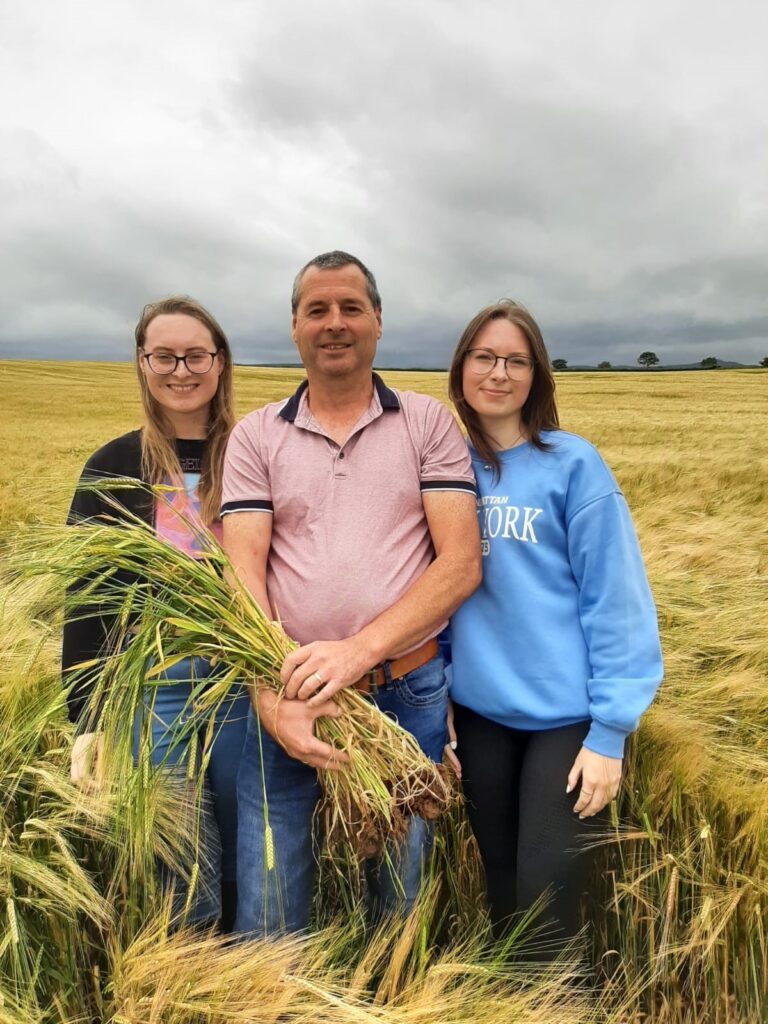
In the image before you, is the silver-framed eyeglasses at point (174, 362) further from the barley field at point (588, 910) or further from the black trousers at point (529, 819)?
the black trousers at point (529, 819)

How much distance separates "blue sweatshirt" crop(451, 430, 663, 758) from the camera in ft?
5.32

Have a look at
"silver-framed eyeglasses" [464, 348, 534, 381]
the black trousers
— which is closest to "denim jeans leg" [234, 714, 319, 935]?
the black trousers

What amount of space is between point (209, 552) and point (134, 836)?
0.71 m

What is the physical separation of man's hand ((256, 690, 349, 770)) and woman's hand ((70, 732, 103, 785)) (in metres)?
0.40

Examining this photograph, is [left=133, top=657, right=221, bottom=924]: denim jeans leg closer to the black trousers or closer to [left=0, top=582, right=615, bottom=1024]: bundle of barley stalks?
[left=0, top=582, right=615, bottom=1024]: bundle of barley stalks

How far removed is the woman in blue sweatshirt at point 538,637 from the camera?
1.63 m

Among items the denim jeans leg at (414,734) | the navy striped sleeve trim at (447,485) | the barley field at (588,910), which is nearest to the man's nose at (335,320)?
the navy striped sleeve trim at (447,485)

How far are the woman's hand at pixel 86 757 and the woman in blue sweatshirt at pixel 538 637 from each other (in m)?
0.95

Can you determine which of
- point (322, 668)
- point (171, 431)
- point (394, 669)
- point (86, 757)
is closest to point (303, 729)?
point (322, 668)

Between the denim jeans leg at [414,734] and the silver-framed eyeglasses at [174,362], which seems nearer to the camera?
the denim jeans leg at [414,734]

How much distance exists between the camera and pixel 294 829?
5.73 ft

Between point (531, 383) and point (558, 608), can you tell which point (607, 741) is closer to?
point (558, 608)

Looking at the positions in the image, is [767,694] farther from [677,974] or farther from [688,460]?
[688,460]

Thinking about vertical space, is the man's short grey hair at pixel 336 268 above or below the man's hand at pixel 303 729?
above
